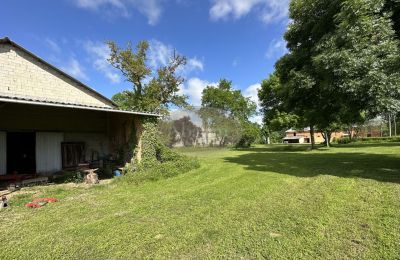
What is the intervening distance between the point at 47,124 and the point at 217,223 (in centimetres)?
1062

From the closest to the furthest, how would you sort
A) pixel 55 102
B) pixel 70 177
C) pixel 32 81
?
pixel 55 102, pixel 70 177, pixel 32 81

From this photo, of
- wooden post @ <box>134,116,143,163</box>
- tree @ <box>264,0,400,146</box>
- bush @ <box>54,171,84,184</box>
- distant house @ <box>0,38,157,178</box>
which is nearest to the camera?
tree @ <box>264,0,400,146</box>

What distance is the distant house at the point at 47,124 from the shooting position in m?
11.5

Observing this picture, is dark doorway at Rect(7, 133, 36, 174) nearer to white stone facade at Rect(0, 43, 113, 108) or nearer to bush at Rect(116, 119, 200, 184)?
white stone facade at Rect(0, 43, 113, 108)

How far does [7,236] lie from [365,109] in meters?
9.86

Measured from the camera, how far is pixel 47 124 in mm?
12242

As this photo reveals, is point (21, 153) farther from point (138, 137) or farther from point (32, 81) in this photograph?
point (138, 137)

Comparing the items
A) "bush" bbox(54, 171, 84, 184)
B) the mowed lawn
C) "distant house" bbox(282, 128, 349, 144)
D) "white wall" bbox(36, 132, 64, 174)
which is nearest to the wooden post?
"bush" bbox(54, 171, 84, 184)

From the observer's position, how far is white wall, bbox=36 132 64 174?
11.9 meters

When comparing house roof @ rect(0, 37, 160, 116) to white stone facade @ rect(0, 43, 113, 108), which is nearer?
house roof @ rect(0, 37, 160, 116)

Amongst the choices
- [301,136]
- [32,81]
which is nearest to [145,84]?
[32,81]

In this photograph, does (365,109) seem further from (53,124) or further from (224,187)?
(53,124)

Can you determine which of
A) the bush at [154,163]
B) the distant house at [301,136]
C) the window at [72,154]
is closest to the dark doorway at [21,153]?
the window at [72,154]

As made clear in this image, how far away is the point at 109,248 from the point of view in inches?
161
